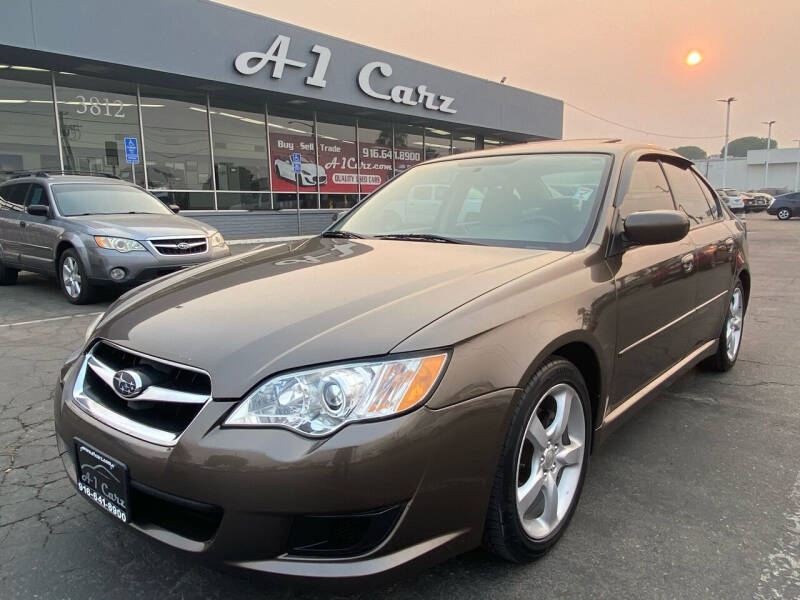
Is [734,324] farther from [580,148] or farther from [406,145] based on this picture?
[406,145]

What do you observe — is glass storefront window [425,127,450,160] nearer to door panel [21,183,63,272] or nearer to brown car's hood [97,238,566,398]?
door panel [21,183,63,272]

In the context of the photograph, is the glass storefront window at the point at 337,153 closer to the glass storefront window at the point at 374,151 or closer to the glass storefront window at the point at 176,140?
the glass storefront window at the point at 374,151

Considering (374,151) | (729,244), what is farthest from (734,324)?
(374,151)

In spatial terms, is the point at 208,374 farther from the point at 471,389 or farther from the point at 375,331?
the point at 471,389

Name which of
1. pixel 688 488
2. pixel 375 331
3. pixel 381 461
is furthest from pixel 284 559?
pixel 688 488

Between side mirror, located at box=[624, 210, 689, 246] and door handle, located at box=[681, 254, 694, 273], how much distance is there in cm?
63

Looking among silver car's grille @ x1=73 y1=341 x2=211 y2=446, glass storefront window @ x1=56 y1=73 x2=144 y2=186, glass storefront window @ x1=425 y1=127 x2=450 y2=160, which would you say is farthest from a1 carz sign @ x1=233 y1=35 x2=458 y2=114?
silver car's grille @ x1=73 y1=341 x2=211 y2=446

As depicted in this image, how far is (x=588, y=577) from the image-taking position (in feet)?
6.69

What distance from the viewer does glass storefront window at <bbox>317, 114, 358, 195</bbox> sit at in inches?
746

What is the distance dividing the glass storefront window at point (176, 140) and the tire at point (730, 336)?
14.2 m

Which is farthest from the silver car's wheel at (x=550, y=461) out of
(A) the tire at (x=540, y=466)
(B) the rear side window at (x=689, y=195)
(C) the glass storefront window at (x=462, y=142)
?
(C) the glass storefront window at (x=462, y=142)

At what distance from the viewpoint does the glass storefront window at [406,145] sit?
A: 70.0 feet

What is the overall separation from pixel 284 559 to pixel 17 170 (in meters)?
14.9

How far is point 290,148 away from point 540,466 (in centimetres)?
1727
